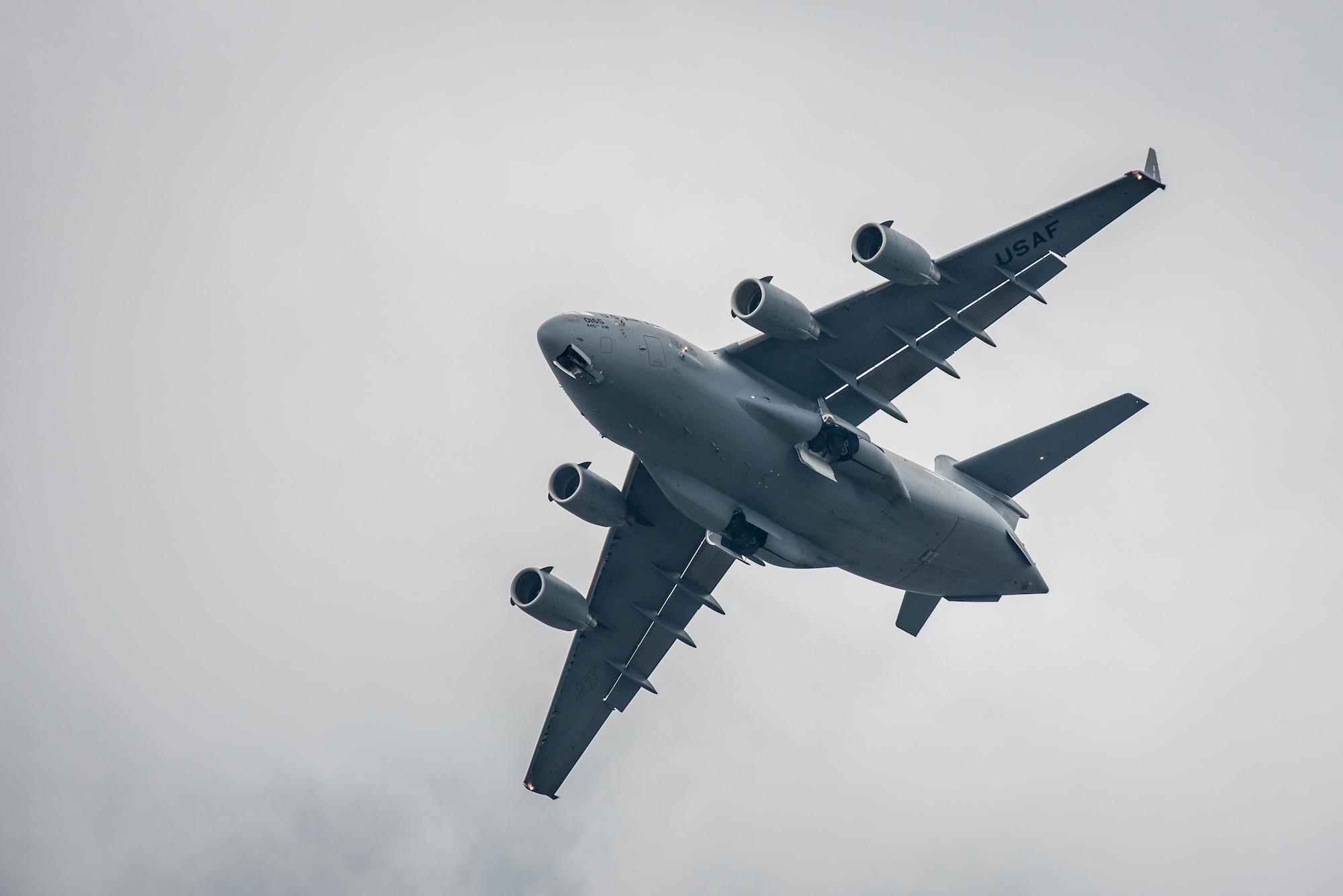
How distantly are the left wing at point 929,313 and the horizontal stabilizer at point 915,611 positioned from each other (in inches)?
253

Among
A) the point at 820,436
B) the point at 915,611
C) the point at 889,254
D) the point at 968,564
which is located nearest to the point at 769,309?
the point at 889,254

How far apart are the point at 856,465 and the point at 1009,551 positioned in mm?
5463

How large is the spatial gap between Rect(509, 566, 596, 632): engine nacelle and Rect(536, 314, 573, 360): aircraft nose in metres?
8.28

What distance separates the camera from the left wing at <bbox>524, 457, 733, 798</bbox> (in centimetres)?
3184

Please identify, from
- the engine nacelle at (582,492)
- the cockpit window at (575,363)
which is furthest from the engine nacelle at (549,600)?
the cockpit window at (575,363)

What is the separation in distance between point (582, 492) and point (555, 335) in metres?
5.22

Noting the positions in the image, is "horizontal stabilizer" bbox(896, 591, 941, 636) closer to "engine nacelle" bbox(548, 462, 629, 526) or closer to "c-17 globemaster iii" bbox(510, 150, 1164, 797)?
"c-17 globemaster iii" bbox(510, 150, 1164, 797)

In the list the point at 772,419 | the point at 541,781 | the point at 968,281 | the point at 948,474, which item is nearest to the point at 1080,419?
the point at 948,474

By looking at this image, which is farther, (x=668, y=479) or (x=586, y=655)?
(x=586, y=655)

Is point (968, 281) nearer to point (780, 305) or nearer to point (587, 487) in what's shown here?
point (780, 305)

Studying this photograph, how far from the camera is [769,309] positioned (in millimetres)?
25984

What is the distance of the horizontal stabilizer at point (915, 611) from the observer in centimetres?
3266

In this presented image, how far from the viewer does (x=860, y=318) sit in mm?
27734

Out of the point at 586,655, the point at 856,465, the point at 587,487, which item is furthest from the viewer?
the point at 586,655
